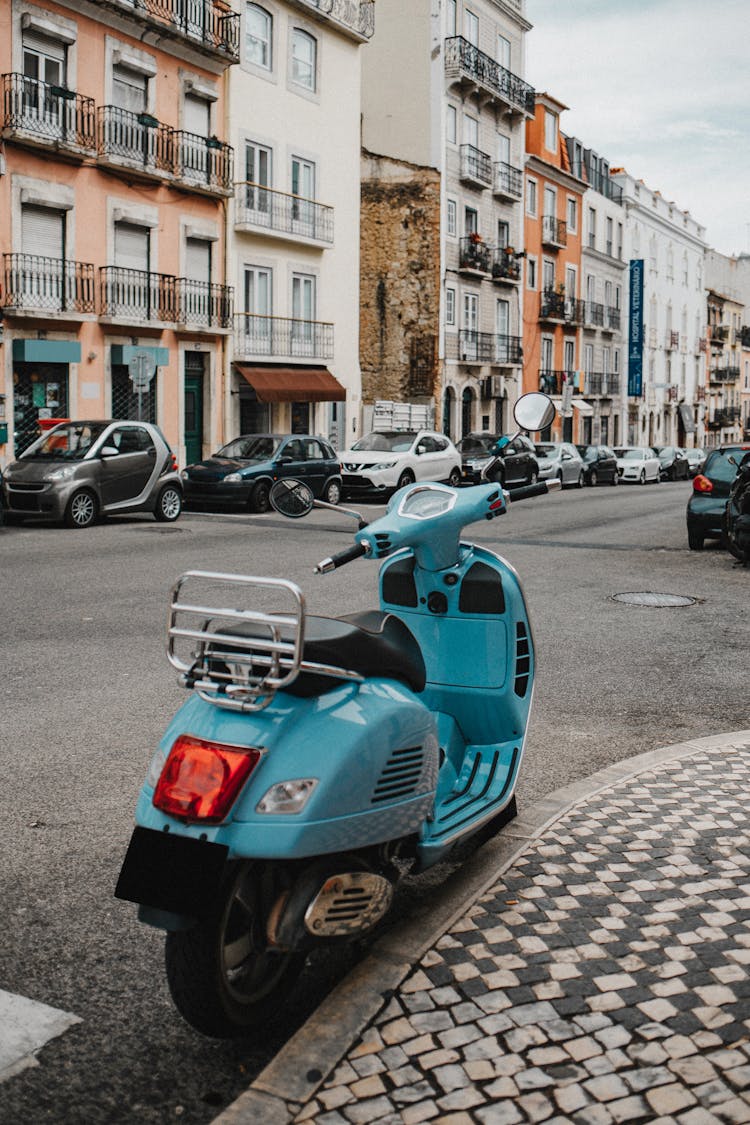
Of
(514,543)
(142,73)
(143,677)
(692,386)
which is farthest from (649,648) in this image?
(692,386)

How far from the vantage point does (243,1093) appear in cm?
283

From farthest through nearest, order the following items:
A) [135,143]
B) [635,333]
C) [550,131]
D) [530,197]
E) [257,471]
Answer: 1. [635,333]
2. [550,131]
3. [530,197]
4. [135,143]
5. [257,471]

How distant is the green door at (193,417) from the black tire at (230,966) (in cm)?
2808

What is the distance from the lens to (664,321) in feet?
237

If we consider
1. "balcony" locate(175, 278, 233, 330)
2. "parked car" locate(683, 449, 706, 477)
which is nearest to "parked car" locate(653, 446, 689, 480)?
"parked car" locate(683, 449, 706, 477)

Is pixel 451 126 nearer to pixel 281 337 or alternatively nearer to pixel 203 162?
pixel 281 337

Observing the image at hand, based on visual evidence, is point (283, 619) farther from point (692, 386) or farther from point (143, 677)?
point (692, 386)

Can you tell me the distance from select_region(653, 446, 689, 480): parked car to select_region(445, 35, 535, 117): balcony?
48.2 feet

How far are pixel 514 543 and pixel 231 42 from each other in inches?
774

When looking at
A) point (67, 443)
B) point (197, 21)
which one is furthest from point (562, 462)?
point (67, 443)

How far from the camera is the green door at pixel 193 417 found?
3061cm

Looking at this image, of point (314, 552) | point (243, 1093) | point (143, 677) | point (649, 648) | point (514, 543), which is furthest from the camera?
point (514, 543)

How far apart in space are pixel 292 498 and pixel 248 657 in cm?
126

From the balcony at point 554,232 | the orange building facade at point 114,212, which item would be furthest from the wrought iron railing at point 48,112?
the balcony at point 554,232
